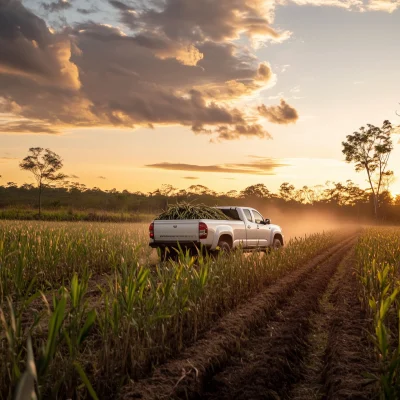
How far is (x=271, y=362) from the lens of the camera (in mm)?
5547

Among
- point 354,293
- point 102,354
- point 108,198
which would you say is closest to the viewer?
point 102,354

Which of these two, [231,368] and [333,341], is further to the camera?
[333,341]

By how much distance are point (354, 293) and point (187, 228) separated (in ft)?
16.6

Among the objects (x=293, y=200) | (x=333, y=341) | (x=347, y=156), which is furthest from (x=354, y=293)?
(x=293, y=200)

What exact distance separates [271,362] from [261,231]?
10.4 metres

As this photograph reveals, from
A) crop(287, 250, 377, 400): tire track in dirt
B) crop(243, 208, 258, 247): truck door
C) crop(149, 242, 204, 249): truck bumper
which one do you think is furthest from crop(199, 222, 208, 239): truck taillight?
crop(287, 250, 377, 400): tire track in dirt

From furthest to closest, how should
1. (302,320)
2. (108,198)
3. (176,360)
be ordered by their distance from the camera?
(108,198) < (302,320) < (176,360)

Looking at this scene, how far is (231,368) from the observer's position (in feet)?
17.9

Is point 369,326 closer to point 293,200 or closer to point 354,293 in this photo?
point 354,293

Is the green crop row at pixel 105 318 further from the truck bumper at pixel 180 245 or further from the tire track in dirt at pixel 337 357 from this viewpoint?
the truck bumper at pixel 180 245

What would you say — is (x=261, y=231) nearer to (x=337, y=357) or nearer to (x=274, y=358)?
(x=337, y=357)

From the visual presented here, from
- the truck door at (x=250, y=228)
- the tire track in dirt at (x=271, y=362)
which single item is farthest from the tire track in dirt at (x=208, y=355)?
the truck door at (x=250, y=228)

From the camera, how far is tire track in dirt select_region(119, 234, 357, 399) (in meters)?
4.45

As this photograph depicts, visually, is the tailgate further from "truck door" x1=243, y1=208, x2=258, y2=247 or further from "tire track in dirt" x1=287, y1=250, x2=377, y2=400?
"tire track in dirt" x1=287, y1=250, x2=377, y2=400
